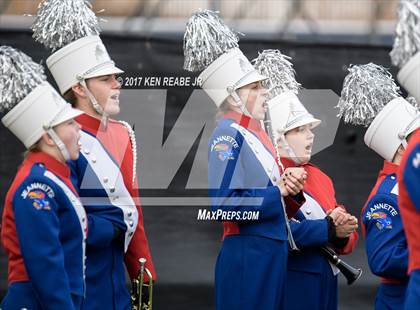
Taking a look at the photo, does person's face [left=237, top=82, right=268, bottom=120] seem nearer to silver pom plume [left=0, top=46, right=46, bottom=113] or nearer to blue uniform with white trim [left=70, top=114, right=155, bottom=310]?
blue uniform with white trim [left=70, top=114, right=155, bottom=310]

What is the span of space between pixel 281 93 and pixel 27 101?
170 centimetres

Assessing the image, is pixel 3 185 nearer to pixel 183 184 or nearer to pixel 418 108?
pixel 183 184

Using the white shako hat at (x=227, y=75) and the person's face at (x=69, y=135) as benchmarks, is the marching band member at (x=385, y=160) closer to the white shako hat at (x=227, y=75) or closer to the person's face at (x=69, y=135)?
the white shako hat at (x=227, y=75)

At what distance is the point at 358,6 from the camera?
6426mm

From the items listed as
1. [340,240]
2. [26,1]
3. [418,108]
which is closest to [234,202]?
[340,240]

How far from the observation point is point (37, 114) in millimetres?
4844

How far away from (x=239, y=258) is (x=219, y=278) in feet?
0.46

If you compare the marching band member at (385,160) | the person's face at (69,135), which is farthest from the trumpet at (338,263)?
the person's face at (69,135)

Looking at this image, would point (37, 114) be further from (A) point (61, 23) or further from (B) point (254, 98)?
(B) point (254, 98)

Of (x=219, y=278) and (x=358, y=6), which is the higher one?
(x=358, y=6)

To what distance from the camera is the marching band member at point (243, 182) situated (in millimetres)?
5543

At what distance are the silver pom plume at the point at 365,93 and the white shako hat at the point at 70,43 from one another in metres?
1.26

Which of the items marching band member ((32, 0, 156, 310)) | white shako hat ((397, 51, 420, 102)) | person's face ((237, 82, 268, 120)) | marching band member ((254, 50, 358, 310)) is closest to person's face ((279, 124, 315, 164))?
marching band member ((254, 50, 358, 310))

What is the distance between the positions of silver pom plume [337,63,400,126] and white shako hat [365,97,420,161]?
294 mm
